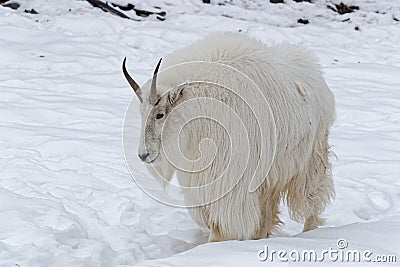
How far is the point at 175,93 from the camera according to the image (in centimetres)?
310

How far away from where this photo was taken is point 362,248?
2.90 meters

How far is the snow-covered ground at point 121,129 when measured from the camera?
3.27 m

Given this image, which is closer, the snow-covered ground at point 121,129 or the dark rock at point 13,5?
the snow-covered ground at point 121,129

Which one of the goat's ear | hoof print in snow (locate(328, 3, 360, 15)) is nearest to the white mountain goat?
the goat's ear

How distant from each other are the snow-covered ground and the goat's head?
0.50 metres

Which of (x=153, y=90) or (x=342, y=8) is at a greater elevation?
(x=153, y=90)

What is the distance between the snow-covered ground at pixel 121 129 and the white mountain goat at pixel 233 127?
0.26 m
